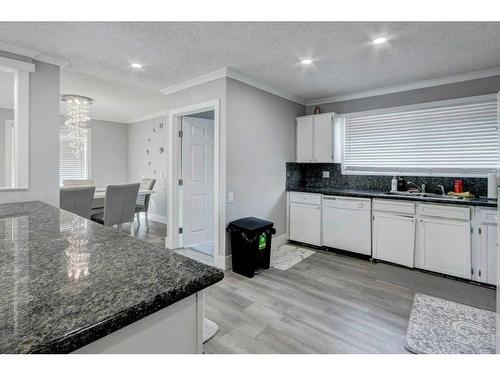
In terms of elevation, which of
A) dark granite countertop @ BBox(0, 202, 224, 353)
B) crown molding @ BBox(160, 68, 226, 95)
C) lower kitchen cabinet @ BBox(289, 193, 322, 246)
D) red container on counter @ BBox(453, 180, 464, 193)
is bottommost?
lower kitchen cabinet @ BBox(289, 193, 322, 246)

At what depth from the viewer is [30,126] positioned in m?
2.71

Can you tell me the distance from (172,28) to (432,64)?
276 cm

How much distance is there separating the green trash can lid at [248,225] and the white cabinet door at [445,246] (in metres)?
1.83

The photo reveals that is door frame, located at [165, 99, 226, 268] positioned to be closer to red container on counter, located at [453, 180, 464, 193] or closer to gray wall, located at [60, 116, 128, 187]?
red container on counter, located at [453, 180, 464, 193]

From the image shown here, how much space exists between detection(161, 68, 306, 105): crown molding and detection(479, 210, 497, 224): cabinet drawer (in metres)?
2.86

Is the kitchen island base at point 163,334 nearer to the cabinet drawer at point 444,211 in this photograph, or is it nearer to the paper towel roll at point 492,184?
the cabinet drawer at point 444,211

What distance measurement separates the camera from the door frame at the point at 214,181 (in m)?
3.34

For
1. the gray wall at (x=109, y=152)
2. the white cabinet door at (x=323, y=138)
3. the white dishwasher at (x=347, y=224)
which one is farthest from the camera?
the gray wall at (x=109, y=152)

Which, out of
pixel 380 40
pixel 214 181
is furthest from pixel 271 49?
pixel 214 181

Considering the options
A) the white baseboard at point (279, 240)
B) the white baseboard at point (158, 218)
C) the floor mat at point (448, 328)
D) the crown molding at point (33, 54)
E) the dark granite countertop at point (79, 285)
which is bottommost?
the floor mat at point (448, 328)

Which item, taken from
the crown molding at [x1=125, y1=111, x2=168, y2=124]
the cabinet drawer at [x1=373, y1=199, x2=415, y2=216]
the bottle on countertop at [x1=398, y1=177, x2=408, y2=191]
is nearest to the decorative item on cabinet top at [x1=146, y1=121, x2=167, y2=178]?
the crown molding at [x1=125, y1=111, x2=168, y2=124]

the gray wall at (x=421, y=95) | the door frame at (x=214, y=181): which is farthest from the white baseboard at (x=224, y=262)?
the gray wall at (x=421, y=95)

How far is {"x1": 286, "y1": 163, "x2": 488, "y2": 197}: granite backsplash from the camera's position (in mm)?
3382
